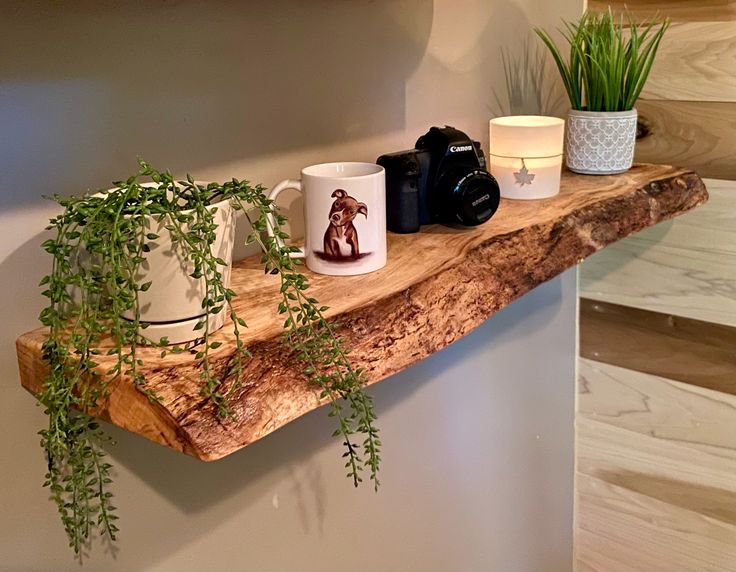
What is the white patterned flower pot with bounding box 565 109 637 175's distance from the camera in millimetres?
1049

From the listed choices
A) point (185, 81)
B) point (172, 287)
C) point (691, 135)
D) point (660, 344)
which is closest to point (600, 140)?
point (691, 135)

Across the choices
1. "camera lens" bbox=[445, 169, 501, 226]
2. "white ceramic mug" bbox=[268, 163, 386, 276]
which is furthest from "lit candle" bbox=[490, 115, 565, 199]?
"white ceramic mug" bbox=[268, 163, 386, 276]

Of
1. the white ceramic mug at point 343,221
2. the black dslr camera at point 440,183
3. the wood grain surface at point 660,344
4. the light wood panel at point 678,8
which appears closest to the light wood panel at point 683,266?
the wood grain surface at point 660,344

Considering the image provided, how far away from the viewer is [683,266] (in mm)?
1211

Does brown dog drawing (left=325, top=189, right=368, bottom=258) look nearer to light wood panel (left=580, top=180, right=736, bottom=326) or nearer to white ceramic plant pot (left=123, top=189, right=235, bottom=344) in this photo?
white ceramic plant pot (left=123, top=189, right=235, bottom=344)

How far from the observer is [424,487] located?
44.8 inches

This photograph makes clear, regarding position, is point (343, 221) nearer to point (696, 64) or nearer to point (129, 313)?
point (129, 313)

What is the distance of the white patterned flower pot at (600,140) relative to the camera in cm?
105

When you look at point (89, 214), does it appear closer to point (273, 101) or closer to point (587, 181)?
point (273, 101)

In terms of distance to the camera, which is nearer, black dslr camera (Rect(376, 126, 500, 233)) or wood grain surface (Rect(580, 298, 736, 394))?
black dslr camera (Rect(376, 126, 500, 233))

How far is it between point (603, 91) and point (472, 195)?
0.34 metres

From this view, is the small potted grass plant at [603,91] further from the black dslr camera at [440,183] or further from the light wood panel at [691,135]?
the black dslr camera at [440,183]

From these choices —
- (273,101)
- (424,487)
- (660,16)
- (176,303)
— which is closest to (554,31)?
(660,16)

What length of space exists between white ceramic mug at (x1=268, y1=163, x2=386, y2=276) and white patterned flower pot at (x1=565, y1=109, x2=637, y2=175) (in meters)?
0.43
